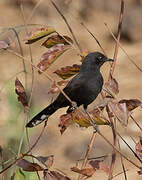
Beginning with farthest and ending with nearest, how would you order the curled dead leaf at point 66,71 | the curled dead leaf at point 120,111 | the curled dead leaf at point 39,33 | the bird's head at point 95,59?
the bird's head at point 95,59 < the curled dead leaf at point 66,71 < the curled dead leaf at point 39,33 < the curled dead leaf at point 120,111

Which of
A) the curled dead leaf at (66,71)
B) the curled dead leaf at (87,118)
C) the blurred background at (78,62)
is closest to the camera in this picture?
the curled dead leaf at (87,118)

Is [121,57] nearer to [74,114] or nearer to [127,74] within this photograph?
[127,74]

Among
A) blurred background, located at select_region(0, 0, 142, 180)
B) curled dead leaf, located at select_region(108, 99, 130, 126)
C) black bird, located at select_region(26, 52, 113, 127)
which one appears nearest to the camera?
curled dead leaf, located at select_region(108, 99, 130, 126)

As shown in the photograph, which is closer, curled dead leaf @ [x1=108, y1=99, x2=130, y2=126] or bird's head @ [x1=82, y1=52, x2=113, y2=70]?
curled dead leaf @ [x1=108, y1=99, x2=130, y2=126]

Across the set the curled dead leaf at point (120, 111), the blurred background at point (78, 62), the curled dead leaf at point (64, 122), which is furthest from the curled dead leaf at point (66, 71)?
the blurred background at point (78, 62)

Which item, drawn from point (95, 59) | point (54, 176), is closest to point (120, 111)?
point (54, 176)

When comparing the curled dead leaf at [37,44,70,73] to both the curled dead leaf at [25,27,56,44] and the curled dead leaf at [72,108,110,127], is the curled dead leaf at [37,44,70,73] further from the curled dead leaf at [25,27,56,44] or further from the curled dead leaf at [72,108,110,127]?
the curled dead leaf at [72,108,110,127]

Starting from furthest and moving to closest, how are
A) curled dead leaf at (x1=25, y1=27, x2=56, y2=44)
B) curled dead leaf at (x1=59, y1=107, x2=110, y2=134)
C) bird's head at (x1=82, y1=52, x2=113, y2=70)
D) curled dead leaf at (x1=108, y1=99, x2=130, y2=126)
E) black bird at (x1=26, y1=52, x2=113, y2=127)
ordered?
bird's head at (x1=82, y1=52, x2=113, y2=70) < black bird at (x1=26, y1=52, x2=113, y2=127) < curled dead leaf at (x1=25, y1=27, x2=56, y2=44) < curled dead leaf at (x1=59, y1=107, x2=110, y2=134) < curled dead leaf at (x1=108, y1=99, x2=130, y2=126)

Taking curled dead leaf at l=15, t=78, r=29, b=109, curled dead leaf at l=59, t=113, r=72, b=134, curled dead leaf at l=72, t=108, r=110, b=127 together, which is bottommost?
curled dead leaf at l=72, t=108, r=110, b=127

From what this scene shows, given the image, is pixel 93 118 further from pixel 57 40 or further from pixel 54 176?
pixel 57 40

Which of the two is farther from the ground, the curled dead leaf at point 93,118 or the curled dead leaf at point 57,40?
the curled dead leaf at point 57,40

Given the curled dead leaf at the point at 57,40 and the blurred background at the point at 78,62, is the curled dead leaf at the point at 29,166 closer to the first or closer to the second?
the curled dead leaf at the point at 57,40

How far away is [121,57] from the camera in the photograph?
8633 millimetres

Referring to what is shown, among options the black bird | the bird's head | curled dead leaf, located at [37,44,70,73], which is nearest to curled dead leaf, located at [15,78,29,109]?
curled dead leaf, located at [37,44,70,73]
